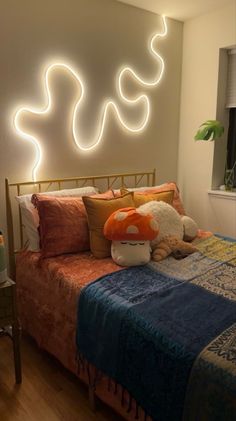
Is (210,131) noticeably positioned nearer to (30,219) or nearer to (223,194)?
(223,194)

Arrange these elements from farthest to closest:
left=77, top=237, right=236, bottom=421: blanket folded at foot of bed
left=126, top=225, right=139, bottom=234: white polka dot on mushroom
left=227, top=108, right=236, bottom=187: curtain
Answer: left=227, top=108, right=236, bottom=187: curtain → left=126, top=225, right=139, bottom=234: white polka dot on mushroom → left=77, top=237, right=236, bottom=421: blanket folded at foot of bed

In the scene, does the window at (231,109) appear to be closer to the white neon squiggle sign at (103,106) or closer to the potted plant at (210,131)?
the potted plant at (210,131)

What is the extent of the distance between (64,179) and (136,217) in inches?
33.4

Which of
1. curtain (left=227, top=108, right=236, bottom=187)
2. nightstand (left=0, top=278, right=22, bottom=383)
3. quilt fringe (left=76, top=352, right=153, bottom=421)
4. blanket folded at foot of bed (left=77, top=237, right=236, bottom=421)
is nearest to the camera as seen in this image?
blanket folded at foot of bed (left=77, top=237, right=236, bottom=421)

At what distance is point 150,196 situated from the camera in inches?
99.2

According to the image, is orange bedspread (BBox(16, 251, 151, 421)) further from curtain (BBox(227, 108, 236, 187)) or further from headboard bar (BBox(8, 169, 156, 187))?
curtain (BBox(227, 108, 236, 187))

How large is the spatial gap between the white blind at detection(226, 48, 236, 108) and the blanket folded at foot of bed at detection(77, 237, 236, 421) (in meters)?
1.77

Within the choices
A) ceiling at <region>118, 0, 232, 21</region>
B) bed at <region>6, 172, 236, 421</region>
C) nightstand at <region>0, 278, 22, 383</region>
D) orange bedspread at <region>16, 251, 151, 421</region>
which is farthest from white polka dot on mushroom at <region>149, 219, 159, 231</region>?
ceiling at <region>118, 0, 232, 21</region>

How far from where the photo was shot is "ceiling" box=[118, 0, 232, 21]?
2.75m

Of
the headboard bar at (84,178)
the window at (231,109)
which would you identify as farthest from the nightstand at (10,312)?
the window at (231,109)

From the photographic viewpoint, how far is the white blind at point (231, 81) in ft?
9.85

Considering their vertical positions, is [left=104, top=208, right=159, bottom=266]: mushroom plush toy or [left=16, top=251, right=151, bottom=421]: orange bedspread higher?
[left=104, top=208, right=159, bottom=266]: mushroom plush toy

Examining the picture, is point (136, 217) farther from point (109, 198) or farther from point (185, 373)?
point (185, 373)

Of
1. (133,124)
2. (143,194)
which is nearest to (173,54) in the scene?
(133,124)
